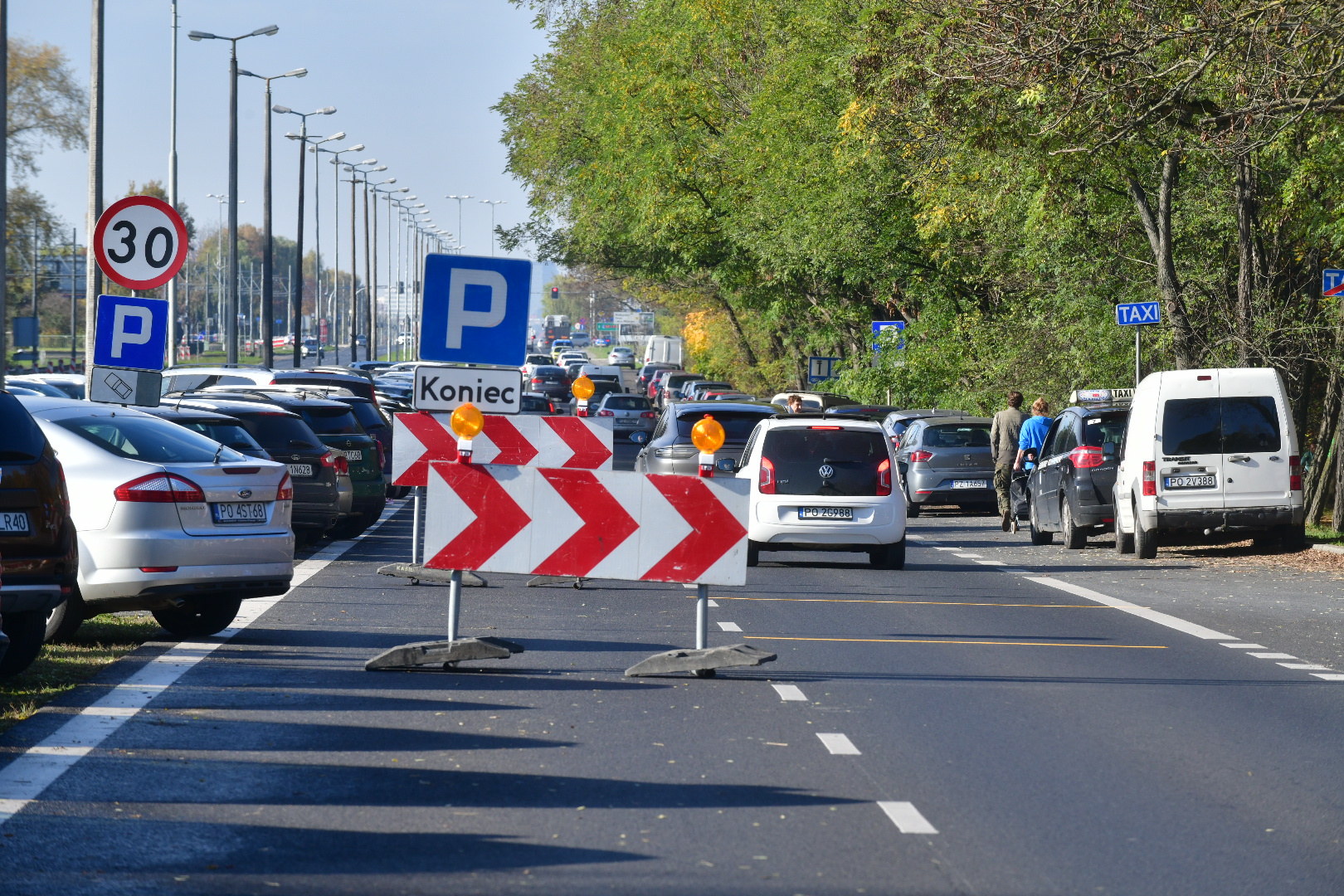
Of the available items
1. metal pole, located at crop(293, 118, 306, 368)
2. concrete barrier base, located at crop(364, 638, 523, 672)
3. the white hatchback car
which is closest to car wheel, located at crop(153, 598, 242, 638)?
concrete barrier base, located at crop(364, 638, 523, 672)

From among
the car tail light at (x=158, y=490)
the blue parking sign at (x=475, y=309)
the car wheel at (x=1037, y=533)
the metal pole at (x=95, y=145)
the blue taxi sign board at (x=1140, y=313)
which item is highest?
the metal pole at (x=95, y=145)

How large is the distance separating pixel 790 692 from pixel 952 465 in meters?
18.3

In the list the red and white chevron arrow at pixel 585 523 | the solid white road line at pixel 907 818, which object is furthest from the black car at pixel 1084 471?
the solid white road line at pixel 907 818

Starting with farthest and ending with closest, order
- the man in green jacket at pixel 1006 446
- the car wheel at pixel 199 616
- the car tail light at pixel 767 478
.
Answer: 1. the man in green jacket at pixel 1006 446
2. the car tail light at pixel 767 478
3. the car wheel at pixel 199 616

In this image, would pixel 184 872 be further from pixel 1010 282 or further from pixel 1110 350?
pixel 1010 282

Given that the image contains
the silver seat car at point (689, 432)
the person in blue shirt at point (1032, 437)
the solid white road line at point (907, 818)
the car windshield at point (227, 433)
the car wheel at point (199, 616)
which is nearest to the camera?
the solid white road line at point (907, 818)

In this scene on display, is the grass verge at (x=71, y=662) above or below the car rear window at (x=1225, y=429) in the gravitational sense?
below

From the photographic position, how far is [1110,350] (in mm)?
31125

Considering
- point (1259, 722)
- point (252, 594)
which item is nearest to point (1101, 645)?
point (1259, 722)

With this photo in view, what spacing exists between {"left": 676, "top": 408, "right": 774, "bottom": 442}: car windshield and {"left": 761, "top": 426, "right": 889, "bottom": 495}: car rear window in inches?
160

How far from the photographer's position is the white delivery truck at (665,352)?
9956 centimetres

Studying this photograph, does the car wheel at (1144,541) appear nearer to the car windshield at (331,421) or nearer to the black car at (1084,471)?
the black car at (1084,471)

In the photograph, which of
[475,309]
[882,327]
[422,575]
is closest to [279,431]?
[422,575]

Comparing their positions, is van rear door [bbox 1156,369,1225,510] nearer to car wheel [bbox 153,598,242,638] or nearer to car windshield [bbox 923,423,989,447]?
car windshield [bbox 923,423,989,447]
